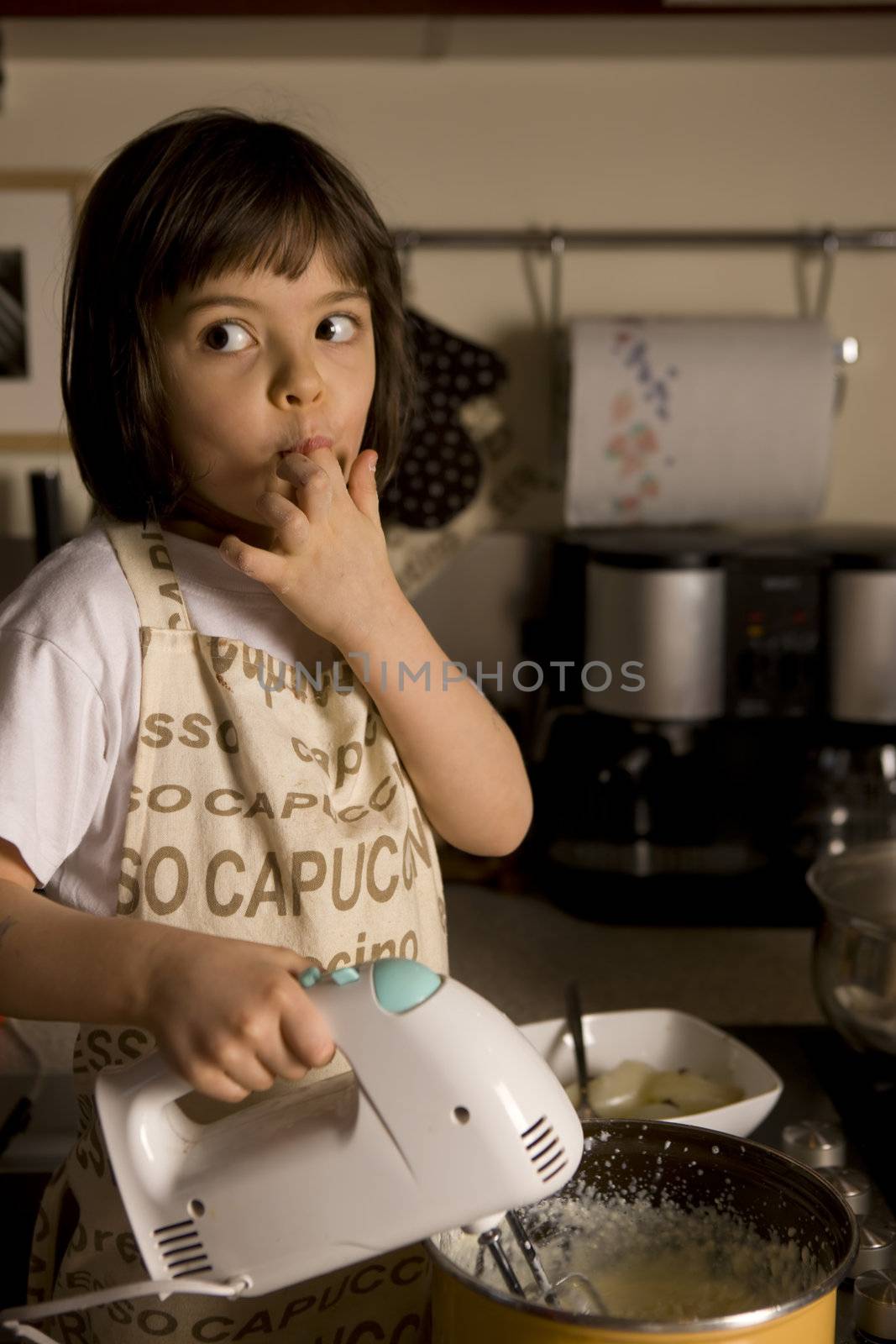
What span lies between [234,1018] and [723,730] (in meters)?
1.00

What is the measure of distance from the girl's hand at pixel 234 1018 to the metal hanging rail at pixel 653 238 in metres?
1.28

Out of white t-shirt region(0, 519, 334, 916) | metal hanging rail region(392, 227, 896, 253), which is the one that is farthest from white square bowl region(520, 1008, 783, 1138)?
metal hanging rail region(392, 227, 896, 253)

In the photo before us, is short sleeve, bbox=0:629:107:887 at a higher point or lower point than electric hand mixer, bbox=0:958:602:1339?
higher

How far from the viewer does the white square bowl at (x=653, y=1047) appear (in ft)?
2.74

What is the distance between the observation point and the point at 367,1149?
45 centimetres

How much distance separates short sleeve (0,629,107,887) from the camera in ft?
1.87

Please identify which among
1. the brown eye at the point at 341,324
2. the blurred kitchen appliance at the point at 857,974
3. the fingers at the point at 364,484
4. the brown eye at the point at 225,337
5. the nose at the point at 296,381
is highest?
the brown eye at the point at 341,324

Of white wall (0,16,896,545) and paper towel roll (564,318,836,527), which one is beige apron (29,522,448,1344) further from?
white wall (0,16,896,545)

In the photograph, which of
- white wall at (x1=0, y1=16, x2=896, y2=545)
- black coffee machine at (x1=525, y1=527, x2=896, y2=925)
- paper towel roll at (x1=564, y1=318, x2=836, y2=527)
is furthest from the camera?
white wall at (x1=0, y1=16, x2=896, y2=545)

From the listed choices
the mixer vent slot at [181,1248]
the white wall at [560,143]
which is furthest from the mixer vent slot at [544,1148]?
the white wall at [560,143]

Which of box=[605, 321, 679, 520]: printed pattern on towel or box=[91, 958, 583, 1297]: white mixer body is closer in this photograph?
box=[91, 958, 583, 1297]: white mixer body

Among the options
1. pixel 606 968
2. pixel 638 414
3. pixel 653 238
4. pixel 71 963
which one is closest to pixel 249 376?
pixel 71 963

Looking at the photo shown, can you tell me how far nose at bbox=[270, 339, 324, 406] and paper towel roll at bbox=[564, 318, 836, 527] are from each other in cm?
92

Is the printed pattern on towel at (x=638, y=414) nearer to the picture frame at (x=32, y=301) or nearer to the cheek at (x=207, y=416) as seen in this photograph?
the picture frame at (x=32, y=301)
